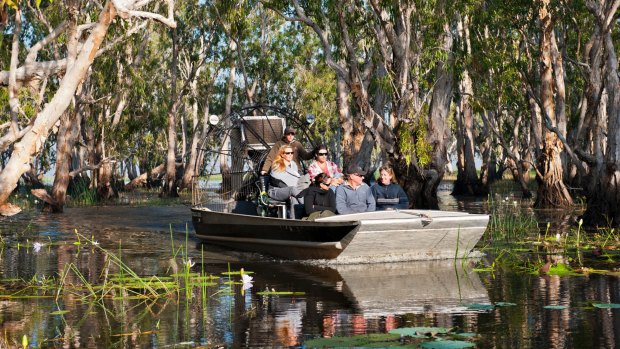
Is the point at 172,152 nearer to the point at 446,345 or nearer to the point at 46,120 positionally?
the point at 46,120

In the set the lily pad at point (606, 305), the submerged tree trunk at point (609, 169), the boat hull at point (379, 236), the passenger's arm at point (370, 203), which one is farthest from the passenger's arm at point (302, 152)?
the lily pad at point (606, 305)

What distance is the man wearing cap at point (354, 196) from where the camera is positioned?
52.3 feet

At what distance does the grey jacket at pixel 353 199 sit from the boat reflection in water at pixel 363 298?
1158 millimetres

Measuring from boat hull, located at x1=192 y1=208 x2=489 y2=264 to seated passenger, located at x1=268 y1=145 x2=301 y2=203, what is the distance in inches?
32.4

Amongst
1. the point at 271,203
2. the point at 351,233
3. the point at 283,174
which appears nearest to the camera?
the point at 351,233

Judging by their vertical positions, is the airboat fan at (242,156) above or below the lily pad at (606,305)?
above

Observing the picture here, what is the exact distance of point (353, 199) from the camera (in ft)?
52.5

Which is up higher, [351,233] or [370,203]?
[370,203]

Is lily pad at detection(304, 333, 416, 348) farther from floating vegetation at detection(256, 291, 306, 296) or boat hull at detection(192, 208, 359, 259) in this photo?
boat hull at detection(192, 208, 359, 259)

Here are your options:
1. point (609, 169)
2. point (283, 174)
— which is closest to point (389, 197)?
point (283, 174)

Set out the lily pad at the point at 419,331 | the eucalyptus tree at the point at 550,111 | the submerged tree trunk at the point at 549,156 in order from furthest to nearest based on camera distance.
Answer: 1. the submerged tree trunk at the point at 549,156
2. the eucalyptus tree at the point at 550,111
3. the lily pad at the point at 419,331

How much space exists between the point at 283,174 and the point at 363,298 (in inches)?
246

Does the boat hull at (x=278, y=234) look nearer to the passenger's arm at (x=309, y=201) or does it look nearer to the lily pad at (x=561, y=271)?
the passenger's arm at (x=309, y=201)

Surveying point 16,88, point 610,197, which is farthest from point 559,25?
point 16,88
